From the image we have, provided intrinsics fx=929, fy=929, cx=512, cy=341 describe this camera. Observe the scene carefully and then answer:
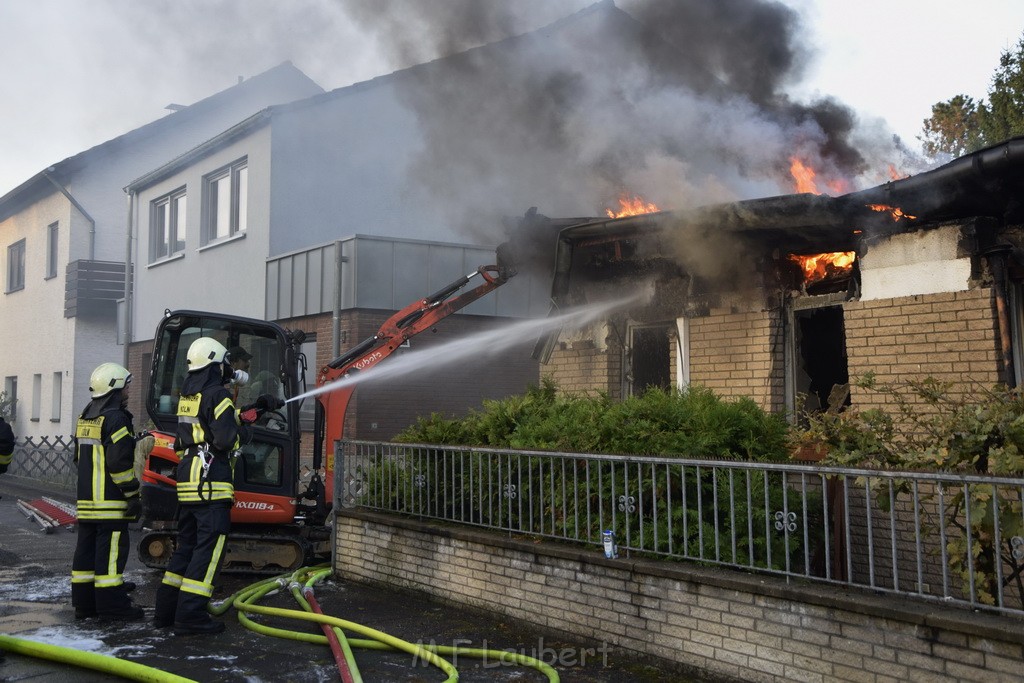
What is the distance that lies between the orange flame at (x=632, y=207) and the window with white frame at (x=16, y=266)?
2487cm

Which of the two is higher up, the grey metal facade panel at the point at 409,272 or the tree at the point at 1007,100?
the tree at the point at 1007,100

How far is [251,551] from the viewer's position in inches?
342

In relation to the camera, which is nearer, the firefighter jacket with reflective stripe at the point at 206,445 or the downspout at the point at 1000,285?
the downspout at the point at 1000,285

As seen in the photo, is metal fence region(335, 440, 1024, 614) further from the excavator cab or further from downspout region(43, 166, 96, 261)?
downspout region(43, 166, 96, 261)

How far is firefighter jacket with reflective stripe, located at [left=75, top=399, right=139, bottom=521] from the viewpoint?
7086 mm

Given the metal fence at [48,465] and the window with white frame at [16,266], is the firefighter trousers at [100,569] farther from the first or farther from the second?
the window with white frame at [16,266]

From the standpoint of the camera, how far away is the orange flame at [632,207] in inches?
372

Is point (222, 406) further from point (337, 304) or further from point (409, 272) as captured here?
point (409, 272)

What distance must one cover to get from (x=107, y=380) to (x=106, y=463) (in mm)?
651

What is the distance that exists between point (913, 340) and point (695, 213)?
1934mm

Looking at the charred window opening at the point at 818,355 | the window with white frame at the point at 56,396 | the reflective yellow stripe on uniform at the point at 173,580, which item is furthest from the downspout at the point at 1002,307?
the window with white frame at the point at 56,396

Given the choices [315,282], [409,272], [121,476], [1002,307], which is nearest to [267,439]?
[121,476]

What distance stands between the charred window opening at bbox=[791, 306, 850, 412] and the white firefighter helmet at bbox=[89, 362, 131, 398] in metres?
5.55

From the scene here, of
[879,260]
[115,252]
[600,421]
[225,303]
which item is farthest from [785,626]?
[115,252]
